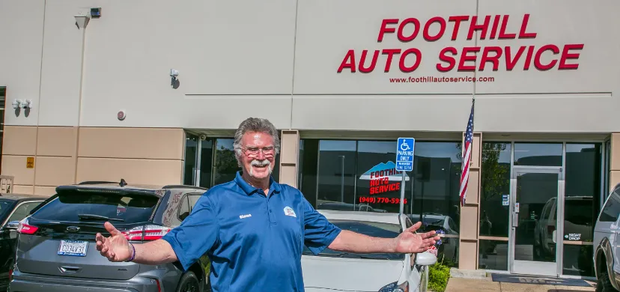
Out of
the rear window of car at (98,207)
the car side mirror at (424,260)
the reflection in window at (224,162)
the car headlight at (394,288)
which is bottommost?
the car headlight at (394,288)

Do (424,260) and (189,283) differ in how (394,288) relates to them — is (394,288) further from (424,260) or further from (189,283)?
(189,283)

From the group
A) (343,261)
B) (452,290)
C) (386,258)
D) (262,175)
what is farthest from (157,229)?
(452,290)

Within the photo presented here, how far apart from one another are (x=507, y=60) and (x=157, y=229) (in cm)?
822

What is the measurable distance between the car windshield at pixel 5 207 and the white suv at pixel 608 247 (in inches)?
323

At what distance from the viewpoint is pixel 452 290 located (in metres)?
9.31

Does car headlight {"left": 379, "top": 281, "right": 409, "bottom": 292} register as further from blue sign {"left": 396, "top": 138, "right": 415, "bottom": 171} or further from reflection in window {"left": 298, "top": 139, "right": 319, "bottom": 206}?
reflection in window {"left": 298, "top": 139, "right": 319, "bottom": 206}

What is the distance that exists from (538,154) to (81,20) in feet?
36.5


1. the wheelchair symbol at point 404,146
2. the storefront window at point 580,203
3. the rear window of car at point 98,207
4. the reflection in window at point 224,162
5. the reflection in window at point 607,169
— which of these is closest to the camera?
the rear window of car at point 98,207

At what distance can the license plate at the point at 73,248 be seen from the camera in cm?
528

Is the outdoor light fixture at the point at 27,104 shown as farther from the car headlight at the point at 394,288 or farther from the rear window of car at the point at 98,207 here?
the car headlight at the point at 394,288

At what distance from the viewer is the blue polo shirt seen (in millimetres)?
2727

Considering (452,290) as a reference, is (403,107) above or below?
above

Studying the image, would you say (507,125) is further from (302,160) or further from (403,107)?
(302,160)

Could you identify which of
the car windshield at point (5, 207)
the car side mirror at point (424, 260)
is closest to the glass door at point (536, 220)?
the car side mirror at point (424, 260)
